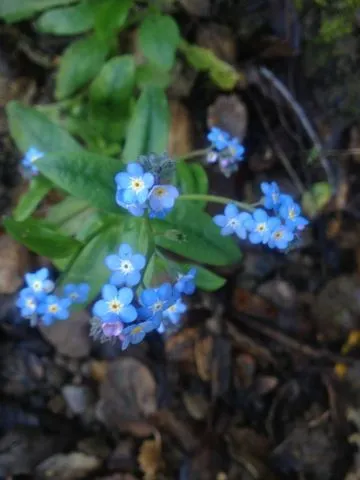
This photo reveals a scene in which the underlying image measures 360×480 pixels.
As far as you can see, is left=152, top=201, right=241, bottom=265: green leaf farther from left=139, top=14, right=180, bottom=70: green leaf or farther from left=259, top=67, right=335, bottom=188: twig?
left=259, top=67, right=335, bottom=188: twig

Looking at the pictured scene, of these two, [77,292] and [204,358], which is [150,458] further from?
[77,292]

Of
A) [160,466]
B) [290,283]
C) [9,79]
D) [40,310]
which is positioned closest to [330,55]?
[290,283]

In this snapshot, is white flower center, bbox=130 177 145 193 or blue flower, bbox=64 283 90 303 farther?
blue flower, bbox=64 283 90 303

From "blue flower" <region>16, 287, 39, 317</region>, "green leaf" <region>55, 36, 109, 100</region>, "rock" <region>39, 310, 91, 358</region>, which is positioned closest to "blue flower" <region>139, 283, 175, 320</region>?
"blue flower" <region>16, 287, 39, 317</region>

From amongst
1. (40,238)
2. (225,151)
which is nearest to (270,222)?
(225,151)

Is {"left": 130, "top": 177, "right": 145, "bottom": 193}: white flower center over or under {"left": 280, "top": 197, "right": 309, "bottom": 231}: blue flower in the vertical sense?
over

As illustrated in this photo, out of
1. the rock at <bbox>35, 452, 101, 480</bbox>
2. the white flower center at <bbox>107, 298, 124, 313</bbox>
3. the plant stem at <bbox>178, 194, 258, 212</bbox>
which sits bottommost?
the rock at <bbox>35, 452, 101, 480</bbox>

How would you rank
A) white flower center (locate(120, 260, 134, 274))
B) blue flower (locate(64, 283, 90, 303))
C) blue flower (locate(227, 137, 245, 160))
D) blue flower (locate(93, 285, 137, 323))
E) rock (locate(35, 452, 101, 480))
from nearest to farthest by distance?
1. blue flower (locate(93, 285, 137, 323))
2. white flower center (locate(120, 260, 134, 274))
3. blue flower (locate(64, 283, 90, 303))
4. blue flower (locate(227, 137, 245, 160))
5. rock (locate(35, 452, 101, 480))

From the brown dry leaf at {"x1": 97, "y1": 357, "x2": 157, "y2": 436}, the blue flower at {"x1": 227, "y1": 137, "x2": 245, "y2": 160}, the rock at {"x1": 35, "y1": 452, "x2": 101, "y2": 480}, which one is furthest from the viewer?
the brown dry leaf at {"x1": 97, "y1": 357, "x2": 157, "y2": 436}
